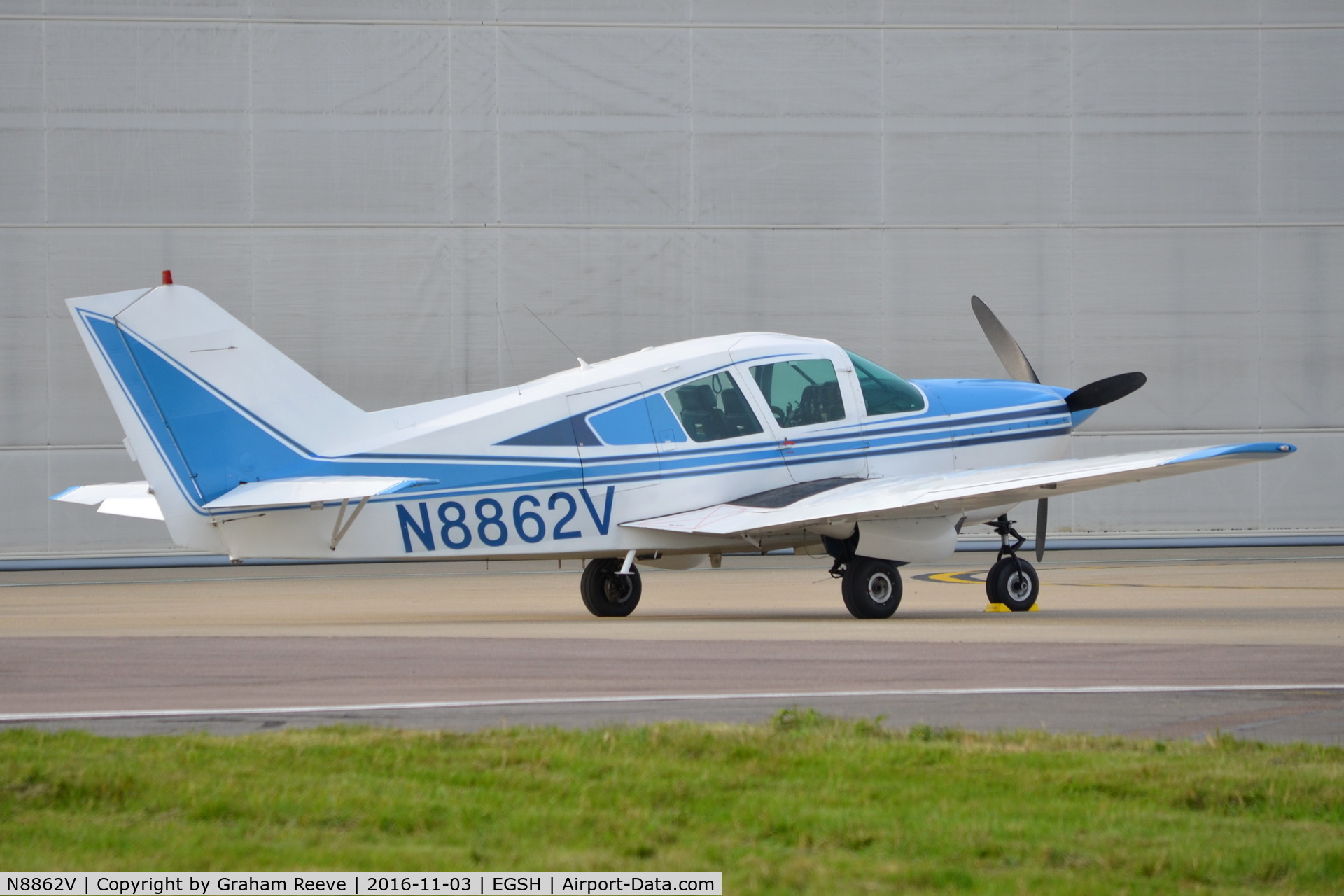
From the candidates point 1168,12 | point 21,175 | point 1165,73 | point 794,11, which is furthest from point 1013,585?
point 21,175

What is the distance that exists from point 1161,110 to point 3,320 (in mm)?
23358

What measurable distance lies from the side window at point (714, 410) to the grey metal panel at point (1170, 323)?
16387 millimetres

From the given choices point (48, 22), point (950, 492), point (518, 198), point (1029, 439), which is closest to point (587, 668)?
point (950, 492)

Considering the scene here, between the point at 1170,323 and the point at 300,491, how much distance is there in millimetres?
21947

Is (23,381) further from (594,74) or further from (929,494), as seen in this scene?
(929,494)

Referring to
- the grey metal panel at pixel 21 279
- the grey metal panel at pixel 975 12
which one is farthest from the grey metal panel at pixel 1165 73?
the grey metal panel at pixel 21 279

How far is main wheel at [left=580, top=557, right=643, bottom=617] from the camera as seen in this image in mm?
16375

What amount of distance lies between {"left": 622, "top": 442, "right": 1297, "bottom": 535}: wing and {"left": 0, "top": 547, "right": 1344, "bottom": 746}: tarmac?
→ 3.33ft

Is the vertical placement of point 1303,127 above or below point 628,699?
above

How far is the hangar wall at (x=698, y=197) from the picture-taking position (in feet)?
94.1

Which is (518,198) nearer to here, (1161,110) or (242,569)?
(242,569)

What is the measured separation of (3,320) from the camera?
2847 centimetres

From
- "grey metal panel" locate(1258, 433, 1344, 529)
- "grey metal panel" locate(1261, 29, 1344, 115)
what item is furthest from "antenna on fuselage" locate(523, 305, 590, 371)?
"grey metal panel" locate(1261, 29, 1344, 115)

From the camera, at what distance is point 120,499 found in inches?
637
